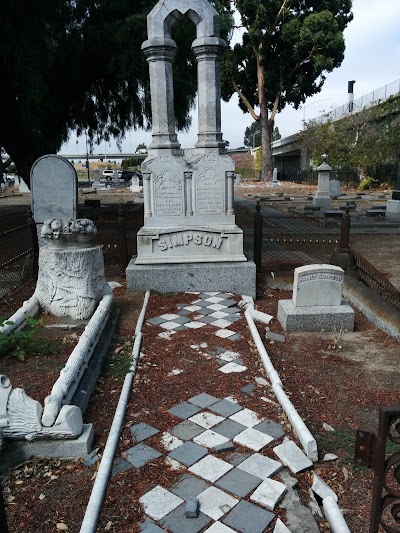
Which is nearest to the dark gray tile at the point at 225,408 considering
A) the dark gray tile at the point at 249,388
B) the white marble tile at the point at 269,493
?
the dark gray tile at the point at 249,388

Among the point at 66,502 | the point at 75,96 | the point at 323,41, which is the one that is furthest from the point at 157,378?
the point at 323,41

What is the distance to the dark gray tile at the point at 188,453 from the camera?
9.73 ft

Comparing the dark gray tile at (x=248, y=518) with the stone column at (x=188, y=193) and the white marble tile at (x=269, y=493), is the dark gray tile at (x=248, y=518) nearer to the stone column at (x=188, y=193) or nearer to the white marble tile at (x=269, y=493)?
the white marble tile at (x=269, y=493)

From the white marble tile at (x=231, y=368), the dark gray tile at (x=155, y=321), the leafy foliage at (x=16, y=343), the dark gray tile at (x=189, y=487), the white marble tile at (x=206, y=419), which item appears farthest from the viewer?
the dark gray tile at (x=155, y=321)

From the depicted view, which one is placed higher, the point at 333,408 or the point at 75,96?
the point at 75,96

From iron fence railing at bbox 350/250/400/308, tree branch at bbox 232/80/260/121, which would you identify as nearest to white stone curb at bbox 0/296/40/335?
iron fence railing at bbox 350/250/400/308

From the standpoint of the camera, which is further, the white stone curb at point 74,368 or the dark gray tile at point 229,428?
the dark gray tile at point 229,428

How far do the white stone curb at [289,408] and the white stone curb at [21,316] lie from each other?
2693mm

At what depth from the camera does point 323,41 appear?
113 ft

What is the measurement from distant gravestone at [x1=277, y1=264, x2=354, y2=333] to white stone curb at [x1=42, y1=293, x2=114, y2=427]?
94.1 inches

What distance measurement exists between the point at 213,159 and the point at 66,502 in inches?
214

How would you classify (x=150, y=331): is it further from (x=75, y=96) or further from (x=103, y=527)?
(x=75, y=96)

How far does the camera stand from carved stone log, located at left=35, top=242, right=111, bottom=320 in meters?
5.06

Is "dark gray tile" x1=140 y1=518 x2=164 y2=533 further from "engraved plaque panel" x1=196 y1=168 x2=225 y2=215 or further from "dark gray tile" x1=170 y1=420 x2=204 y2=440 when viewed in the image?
"engraved plaque panel" x1=196 y1=168 x2=225 y2=215
